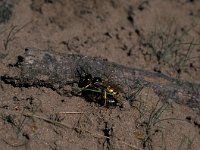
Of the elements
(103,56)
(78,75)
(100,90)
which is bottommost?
(100,90)

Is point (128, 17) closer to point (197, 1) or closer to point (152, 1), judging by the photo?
point (152, 1)

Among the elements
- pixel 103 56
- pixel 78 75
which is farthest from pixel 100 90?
pixel 103 56

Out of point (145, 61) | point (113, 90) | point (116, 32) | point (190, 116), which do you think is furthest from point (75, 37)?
point (190, 116)

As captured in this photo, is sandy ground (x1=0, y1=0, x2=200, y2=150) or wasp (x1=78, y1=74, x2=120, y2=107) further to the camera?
wasp (x1=78, y1=74, x2=120, y2=107)

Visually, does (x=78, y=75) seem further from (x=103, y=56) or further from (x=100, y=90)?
(x=103, y=56)

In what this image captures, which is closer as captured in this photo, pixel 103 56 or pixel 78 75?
pixel 78 75
